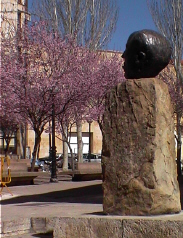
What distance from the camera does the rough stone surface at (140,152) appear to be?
6.34 m

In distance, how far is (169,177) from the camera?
255 inches

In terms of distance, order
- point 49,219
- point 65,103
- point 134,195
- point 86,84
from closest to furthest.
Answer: point 134,195, point 49,219, point 65,103, point 86,84

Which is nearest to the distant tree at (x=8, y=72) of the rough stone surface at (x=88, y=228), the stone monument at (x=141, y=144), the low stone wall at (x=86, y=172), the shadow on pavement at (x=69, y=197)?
the low stone wall at (x=86, y=172)

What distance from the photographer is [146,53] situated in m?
6.84

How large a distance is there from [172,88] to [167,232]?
99.1ft

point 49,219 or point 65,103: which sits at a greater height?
point 65,103

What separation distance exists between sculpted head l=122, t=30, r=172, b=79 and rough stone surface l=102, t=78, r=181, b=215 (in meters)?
0.29

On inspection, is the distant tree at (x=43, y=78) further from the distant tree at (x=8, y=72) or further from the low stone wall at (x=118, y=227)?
the low stone wall at (x=118, y=227)

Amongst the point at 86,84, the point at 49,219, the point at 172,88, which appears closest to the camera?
the point at 49,219

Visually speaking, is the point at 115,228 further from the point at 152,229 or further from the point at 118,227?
the point at 152,229

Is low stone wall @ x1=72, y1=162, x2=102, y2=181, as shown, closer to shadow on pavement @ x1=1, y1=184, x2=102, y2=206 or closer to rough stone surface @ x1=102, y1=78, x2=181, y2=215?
shadow on pavement @ x1=1, y1=184, x2=102, y2=206

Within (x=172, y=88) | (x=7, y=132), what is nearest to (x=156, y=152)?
(x=172, y=88)

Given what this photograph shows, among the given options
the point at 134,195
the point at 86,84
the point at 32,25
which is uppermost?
the point at 32,25

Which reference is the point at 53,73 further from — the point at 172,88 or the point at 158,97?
the point at 158,97
